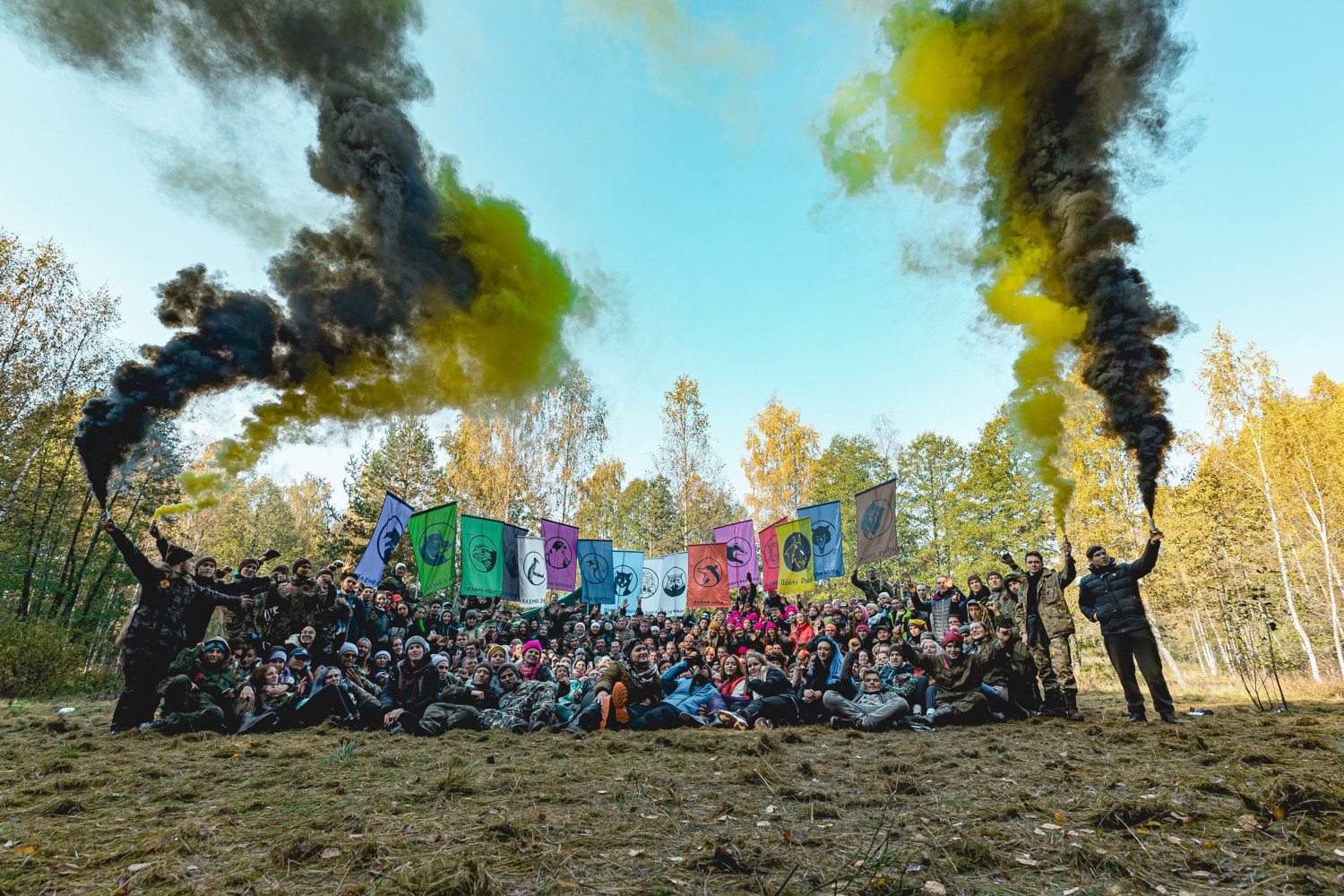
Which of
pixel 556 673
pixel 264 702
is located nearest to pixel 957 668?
pixel 556 673

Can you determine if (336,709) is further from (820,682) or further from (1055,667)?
(1055,667)

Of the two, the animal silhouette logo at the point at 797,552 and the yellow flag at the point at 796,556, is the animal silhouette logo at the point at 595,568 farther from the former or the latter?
the animal silhouette logo at the point at 797,552

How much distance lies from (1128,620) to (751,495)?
76.2 ft

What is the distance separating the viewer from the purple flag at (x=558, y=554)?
1908cm

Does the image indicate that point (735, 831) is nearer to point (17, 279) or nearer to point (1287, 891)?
point (1287, 891)

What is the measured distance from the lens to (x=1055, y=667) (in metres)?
9.05

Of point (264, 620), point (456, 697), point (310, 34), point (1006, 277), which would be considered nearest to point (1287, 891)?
point (456, 697)

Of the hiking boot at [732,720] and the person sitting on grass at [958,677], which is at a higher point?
the person sitting on grass at [958,677]

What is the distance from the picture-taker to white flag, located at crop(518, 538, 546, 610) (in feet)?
60.1

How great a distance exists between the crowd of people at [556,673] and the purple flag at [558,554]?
716cm

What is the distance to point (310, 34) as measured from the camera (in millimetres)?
10750

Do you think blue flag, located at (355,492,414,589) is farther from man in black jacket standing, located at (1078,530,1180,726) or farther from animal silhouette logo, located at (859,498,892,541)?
man in black jacket standing, located at (1078,530,1180,726)

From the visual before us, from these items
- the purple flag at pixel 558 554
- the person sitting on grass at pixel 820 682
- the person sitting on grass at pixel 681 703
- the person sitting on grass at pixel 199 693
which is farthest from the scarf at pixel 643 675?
the purple flag at pixel 558 554

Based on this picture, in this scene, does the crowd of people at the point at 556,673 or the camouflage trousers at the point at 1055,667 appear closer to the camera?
the crowd of people at the point at 556,673
